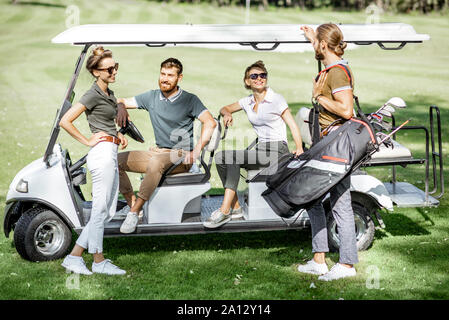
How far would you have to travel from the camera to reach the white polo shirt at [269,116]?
504 centimetres

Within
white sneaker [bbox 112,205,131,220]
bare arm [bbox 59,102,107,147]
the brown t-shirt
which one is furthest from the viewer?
white sneaker [bbox 112,205,131,220]

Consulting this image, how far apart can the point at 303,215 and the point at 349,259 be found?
25.8 inches

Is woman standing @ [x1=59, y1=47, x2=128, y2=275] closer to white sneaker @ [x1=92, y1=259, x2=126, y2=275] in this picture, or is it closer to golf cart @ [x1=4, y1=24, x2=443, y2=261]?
white sneaker @ [x1=92, y1=259, x2=126, y2=275]

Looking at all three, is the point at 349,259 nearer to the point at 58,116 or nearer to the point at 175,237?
the point at 175,237

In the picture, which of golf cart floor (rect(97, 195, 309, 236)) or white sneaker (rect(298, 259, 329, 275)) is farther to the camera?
golf cart floor (rect(97, 195, 309, 236))

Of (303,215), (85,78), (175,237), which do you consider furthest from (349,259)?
(85,78)

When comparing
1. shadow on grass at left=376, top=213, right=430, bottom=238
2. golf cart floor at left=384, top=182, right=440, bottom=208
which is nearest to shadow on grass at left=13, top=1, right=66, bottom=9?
shadow on grass at left=376, top=213, right=430, bottom=238

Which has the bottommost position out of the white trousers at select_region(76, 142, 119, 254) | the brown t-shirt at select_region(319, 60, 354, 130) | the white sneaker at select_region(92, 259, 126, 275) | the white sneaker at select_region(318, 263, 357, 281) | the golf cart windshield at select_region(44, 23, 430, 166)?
the white sneaker at select_region(92, 259, 126, 275)

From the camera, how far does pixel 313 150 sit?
173 inches

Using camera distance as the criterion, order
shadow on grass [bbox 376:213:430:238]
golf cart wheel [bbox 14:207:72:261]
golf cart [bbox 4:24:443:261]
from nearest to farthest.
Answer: golf cart [bbox 4:24:443:261] → golf cart wheel [bbox 14:207:72:261] → shadow on grass [bbox 376:213:430:238]

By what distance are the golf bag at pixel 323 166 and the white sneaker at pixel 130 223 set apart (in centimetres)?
114

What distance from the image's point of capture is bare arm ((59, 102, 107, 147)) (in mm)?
4438

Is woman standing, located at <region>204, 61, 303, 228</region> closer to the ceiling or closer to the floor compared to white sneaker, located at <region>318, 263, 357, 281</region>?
closer to the ceiling

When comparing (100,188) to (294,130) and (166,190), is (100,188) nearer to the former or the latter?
(166,190)
